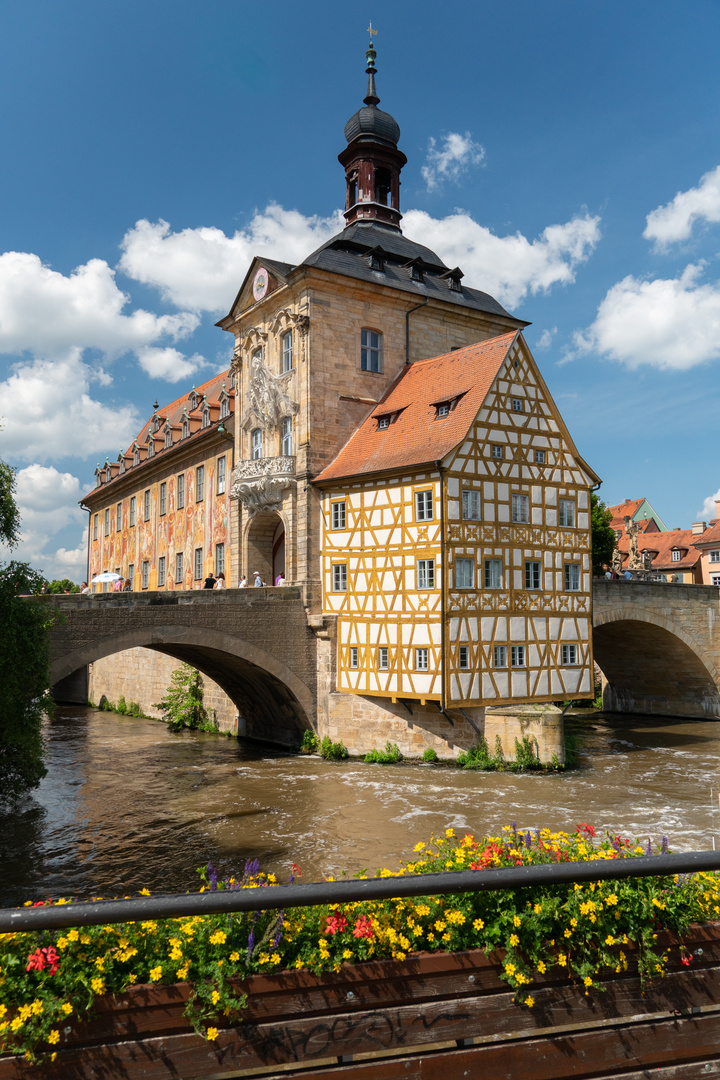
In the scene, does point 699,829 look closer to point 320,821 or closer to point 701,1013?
point 320,821

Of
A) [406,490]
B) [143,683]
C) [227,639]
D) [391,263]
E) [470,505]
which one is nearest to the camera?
[470,505]

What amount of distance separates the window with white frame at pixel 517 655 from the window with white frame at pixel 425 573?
2.98 meters

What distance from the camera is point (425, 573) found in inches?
838

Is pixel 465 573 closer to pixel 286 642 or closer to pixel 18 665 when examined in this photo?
pixel 286 642

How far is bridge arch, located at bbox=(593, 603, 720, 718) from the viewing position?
102 feet

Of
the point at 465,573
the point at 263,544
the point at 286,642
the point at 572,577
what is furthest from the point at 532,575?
the point at 263,544

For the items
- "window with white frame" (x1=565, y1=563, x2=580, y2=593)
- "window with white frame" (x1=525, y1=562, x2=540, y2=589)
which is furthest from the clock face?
"window with white frame" (x1=565, y1=563, x2=580, y2=593)

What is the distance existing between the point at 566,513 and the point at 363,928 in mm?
21943

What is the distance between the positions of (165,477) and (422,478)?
21.4m

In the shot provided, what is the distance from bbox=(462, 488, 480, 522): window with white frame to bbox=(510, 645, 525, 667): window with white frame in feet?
12.0

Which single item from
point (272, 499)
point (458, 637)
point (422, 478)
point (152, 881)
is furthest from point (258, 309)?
point (152, 881)

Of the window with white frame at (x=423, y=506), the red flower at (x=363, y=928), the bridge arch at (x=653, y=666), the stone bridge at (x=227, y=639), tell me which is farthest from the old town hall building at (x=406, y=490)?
the red flower at (x=363, y=928)

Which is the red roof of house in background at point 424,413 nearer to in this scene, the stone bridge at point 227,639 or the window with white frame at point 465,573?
the window with white frame at point 465,573

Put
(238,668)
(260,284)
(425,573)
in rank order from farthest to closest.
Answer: (260,284) < (238,668) < (425,573)
